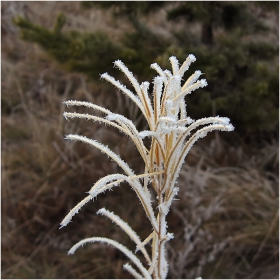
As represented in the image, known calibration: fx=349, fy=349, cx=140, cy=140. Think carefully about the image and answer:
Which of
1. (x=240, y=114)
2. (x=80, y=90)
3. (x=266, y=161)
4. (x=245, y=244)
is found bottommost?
(x=245, y=244)

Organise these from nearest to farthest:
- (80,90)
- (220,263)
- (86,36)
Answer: (220,263), (86,36), (80,90)

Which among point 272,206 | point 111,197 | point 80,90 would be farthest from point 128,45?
point 272,206

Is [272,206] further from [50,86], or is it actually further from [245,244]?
[50,86]

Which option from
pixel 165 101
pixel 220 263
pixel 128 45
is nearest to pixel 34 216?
pixel 220 263

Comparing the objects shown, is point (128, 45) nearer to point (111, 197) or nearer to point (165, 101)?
point (111, 197)

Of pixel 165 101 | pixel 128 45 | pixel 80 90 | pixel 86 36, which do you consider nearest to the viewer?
pixel 165 101

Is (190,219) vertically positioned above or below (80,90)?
below

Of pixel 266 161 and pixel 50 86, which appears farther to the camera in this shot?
pixel 50 86
